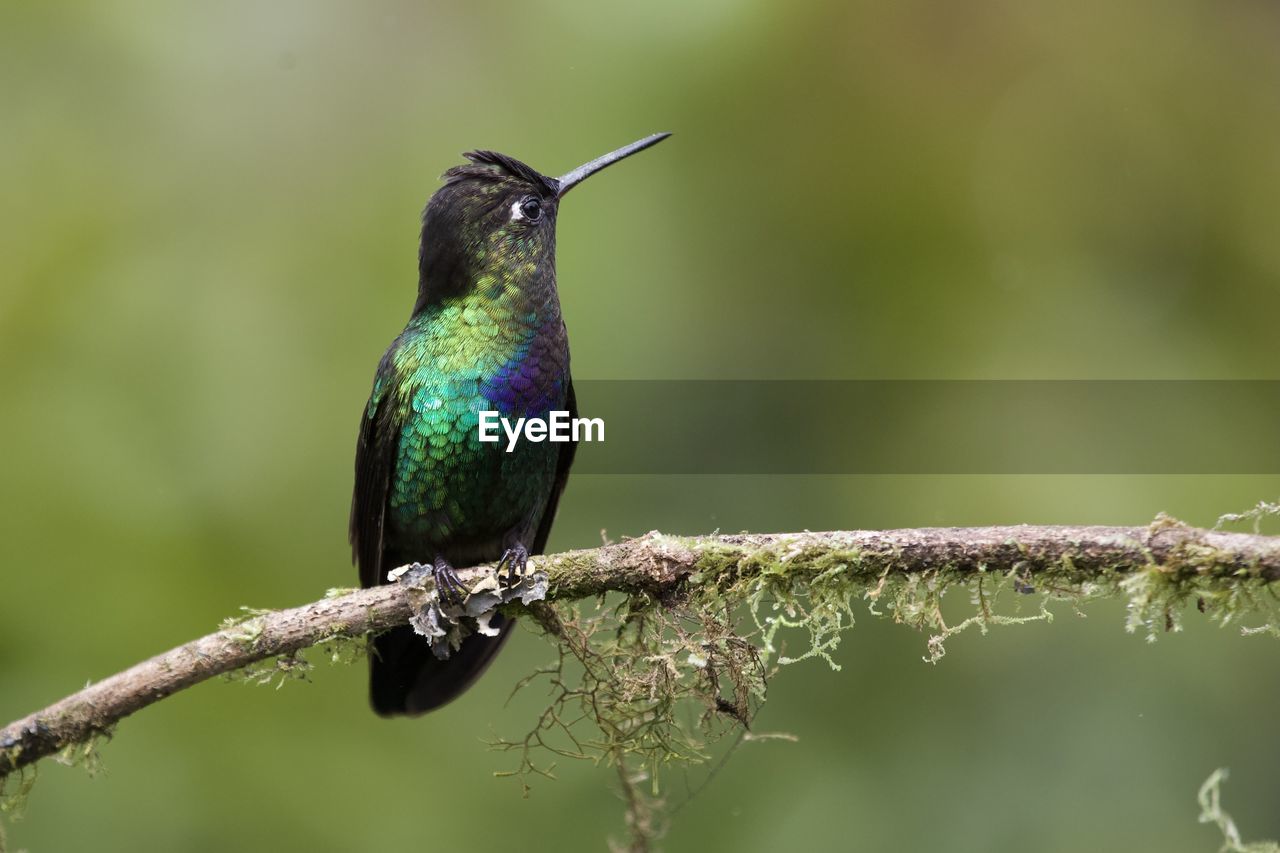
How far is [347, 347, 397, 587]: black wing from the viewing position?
3.80 meters

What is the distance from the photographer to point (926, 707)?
4.28 metres

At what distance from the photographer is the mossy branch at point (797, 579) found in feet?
8.29

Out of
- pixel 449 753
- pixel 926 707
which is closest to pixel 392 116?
pixel 449 753

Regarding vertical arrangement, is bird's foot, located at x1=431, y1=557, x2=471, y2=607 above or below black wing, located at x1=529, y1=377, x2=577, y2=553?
below

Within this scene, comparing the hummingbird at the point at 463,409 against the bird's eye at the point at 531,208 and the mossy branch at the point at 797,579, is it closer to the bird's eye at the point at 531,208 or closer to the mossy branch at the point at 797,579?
the bird's eye at the point at 531,208

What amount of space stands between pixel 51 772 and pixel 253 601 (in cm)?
107

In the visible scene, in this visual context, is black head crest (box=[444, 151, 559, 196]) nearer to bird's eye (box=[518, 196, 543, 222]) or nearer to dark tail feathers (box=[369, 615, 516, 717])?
bird's eye (box=[518, 196, 543, 222])

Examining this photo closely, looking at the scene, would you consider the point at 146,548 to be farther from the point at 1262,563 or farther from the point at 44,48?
the point at 1262,563

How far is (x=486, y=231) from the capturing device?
3.97 metres

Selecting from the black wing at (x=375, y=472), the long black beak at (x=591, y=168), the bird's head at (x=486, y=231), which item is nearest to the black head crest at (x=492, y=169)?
the bird's head at (x=486, y=231)

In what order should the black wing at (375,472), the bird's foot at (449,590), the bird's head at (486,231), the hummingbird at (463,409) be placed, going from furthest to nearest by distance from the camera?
the bird's head at (486,231)
the black wing at (375,472)
the hummingbird at (463,409)
the bird's foot at (449,590)

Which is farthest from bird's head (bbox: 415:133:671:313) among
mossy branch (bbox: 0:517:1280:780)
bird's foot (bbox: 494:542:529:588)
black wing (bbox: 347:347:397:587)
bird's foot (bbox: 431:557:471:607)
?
mossy branch (bbox: 0:517:1280:780)

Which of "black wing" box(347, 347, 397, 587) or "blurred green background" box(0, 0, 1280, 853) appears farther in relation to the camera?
"blurred green background" box(0, 0, 1280, 853)

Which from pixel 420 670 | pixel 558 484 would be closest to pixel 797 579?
pixel 558 484
